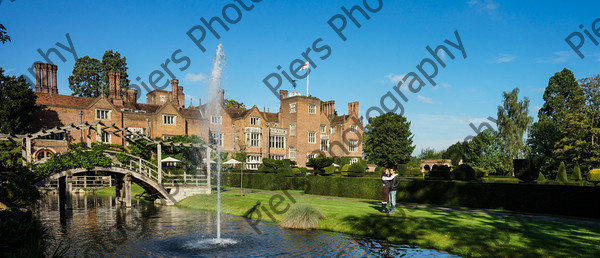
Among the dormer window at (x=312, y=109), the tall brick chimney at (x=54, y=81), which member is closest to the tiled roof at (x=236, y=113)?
the dormer window at (x=312, y=109)

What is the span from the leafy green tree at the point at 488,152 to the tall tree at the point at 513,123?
164 cm

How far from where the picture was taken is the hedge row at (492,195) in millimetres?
20203

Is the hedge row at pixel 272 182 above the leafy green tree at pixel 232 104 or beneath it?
beneath

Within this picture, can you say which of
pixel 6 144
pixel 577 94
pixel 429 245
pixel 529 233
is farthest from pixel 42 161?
pixel 577 94

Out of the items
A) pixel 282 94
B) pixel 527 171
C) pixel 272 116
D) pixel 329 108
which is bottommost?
pixel 527 171

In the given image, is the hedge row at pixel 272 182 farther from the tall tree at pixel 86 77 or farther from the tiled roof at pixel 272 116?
the tall tree at pixel 86 77

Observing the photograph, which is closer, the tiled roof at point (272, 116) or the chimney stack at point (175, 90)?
the chimney stack at point (175, 90)

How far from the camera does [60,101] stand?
49250 mm

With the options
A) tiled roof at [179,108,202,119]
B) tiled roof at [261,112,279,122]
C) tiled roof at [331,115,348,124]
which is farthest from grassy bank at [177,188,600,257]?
tiled roof at [331,115,348,124]

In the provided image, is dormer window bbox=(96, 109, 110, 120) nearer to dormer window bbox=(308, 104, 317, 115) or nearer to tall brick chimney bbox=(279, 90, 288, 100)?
tall brick chimney bbox=(279, 90, 288, 100)

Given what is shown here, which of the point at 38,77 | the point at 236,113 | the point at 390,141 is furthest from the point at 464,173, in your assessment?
the point at 38,77

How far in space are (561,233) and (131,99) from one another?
186ft

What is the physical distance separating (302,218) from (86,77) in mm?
75256

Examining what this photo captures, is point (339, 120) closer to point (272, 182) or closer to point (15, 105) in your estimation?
point (272, 182)
